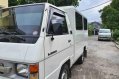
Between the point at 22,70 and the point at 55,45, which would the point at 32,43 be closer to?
the point at 22,70

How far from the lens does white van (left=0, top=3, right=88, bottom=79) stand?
3.19 m

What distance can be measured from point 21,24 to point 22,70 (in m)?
1.15

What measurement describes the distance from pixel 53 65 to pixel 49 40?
1.81 feet

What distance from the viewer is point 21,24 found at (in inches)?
157

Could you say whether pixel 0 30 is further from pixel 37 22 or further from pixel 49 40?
pixel 49 40

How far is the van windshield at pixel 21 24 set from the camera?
11.6 ft

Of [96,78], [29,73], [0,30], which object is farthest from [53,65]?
[96,78]

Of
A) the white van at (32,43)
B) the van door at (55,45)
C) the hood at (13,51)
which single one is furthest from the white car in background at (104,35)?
the hood at (13,51)

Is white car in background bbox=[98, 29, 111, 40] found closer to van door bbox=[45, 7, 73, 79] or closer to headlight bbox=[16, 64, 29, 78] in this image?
van door bbox=[45, 7, 73, 79]

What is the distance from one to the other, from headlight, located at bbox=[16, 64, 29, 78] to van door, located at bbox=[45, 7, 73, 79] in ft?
1.54

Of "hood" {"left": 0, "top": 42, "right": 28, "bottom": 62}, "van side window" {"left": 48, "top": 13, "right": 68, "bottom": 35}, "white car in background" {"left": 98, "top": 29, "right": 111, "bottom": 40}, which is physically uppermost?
"van side window" {"left": 48, "top": 13, "right": 68, "bottom": 35}

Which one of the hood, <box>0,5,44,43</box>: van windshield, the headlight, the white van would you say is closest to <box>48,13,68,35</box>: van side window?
the white van

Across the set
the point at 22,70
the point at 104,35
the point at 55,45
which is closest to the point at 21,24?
the point at 55,45

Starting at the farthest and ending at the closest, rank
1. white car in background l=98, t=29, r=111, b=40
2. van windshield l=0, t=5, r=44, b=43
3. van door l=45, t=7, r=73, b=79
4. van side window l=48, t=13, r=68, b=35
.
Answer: white car in background l=98, t=29, r=111, b=40
van side window l=48, t=13, r=68, b=35
van door l=45, t=7, r=73, b=79
van windshield l=0, t=5, r=44, b=43
